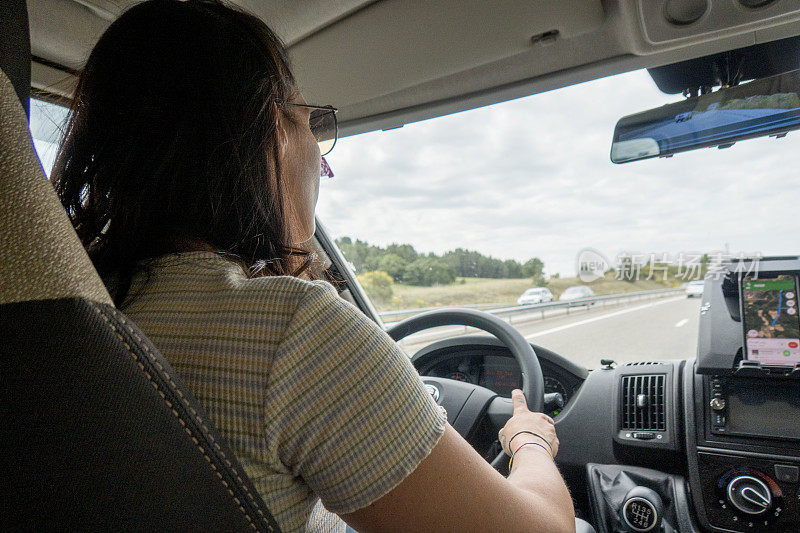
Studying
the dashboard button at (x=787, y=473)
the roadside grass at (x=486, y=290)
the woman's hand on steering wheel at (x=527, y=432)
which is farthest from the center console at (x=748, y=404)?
the woman's hand on steering wheel at (x=527, y=432)

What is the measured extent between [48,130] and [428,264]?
1.88m

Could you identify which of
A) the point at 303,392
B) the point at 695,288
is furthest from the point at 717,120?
the point at 303,392

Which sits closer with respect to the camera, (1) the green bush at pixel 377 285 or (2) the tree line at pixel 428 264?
(2) the tree line at pixel 428 264

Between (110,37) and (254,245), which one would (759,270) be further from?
(110,37)

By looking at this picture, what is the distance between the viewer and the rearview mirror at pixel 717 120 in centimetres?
185

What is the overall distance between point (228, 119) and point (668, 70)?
5.85 ft

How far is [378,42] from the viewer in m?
2.12

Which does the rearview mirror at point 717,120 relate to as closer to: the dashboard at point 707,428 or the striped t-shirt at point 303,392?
the dashboard at point 707,428

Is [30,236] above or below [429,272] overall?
above

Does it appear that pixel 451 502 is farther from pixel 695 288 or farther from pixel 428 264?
pixel 428 264

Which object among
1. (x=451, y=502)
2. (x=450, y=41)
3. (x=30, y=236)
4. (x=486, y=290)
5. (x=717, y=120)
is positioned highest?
(x=450, y=41)

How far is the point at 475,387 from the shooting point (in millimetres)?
2143

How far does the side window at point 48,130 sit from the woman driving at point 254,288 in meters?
0.07

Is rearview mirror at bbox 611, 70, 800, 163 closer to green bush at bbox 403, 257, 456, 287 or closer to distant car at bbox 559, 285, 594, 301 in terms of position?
distant car at bbox 559, 285, 594, 301
